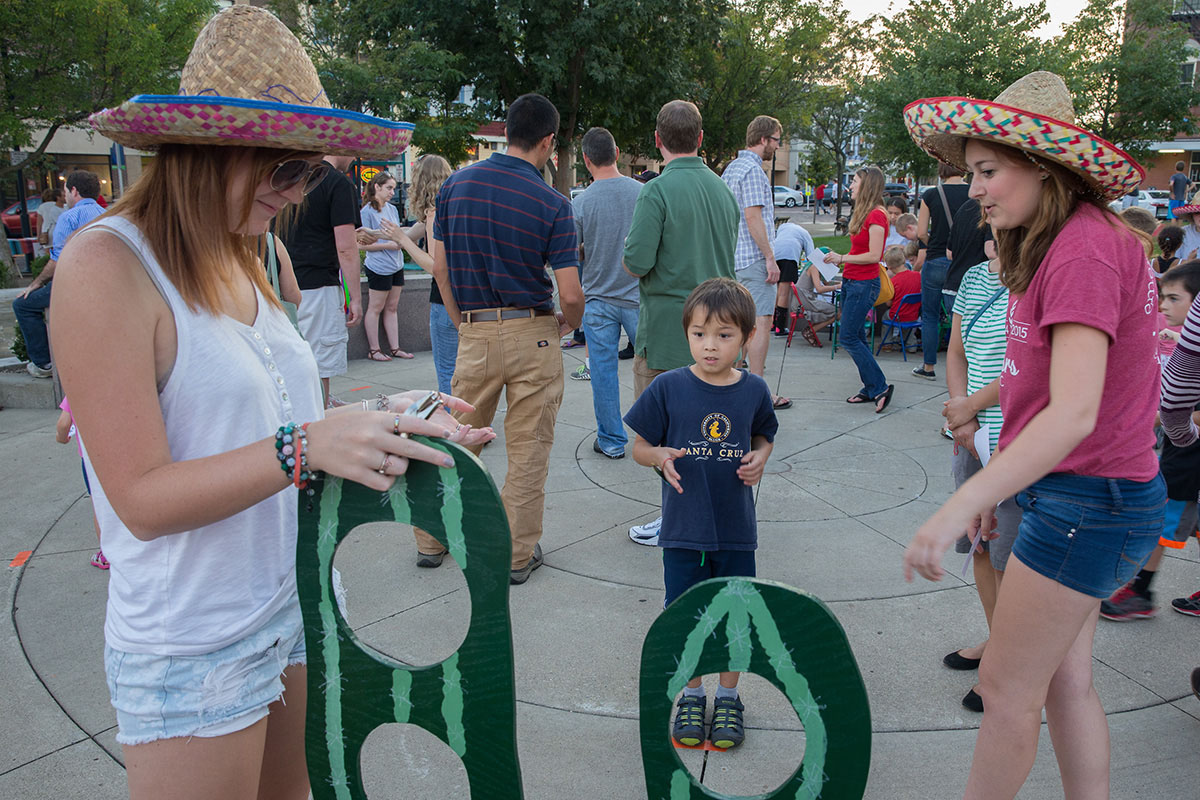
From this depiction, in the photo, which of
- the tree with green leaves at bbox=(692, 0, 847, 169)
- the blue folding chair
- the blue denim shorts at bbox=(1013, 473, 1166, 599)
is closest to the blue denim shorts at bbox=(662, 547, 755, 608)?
the blue denim shorts at bbox=(1013, 473, 1166, 599)

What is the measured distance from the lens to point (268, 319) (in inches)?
65.1

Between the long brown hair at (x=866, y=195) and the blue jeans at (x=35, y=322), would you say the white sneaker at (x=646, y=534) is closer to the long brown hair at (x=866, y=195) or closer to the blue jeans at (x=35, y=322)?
the long brown hair at (x=866, y=195)

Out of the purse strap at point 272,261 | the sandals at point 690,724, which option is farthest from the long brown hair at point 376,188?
the sandals at point 690,724

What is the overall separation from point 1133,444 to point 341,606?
1729mm

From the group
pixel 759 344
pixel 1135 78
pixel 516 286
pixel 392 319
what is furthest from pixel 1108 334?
pixel 1135 78

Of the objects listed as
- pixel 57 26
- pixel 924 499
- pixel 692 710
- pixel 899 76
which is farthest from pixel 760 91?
pixel 692 710

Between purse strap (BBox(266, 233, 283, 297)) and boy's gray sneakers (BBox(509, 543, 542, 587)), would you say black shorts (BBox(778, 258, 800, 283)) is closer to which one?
boy's gray sneakers (BBox(509, 543, 542, 587))

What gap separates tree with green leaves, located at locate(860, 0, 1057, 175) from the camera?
22.6m

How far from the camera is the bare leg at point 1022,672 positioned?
1.95m

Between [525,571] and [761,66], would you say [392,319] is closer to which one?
[525,571]

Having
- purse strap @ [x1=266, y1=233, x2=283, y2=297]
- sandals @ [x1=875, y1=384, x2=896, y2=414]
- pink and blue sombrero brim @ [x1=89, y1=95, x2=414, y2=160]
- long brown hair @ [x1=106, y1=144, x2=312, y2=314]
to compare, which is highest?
pink and blue sombrero brim @ [x1=89, y1=95, x2=414, y2=160]

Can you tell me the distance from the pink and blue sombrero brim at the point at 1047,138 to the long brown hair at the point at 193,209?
143cm

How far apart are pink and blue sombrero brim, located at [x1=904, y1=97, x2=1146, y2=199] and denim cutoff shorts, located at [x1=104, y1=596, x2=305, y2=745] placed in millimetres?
1835

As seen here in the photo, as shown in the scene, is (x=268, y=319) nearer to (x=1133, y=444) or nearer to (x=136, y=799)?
(x=136, y=799)
